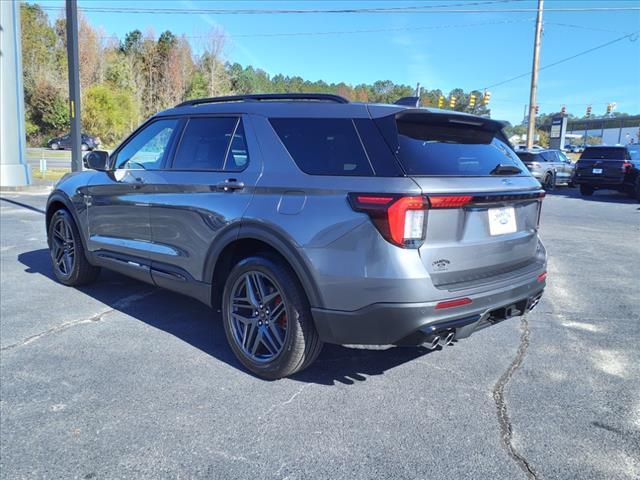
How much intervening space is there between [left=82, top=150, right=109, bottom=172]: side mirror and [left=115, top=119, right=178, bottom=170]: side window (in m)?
0.13

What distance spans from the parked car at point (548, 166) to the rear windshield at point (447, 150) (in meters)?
17.5

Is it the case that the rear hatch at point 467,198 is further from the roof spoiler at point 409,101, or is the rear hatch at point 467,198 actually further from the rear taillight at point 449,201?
the roof spoiler at point 409,101

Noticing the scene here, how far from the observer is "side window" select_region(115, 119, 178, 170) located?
4.43m

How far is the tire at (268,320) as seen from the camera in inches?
127

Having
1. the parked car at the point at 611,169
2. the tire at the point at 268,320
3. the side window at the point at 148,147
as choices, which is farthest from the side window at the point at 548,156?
the tire at the point at 268,320

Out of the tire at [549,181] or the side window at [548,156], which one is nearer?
the tire at [549,181]

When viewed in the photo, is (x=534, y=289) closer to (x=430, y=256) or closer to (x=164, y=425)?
(x=430, y=256)

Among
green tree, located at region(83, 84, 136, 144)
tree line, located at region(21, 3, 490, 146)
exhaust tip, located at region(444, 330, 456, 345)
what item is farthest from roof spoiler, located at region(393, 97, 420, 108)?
green tree, located at region(83, 84, 136, 144)

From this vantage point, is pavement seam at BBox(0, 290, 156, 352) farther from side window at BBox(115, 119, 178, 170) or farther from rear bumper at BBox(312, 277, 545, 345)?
rear bumper at BBox(312, 277, 545, 345)

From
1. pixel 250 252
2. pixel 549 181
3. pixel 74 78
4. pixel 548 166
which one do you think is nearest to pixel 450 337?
pixel 250 252

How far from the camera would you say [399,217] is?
276cm

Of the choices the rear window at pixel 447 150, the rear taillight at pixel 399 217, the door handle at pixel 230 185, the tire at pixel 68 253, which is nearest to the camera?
the rear taillight at pixel 399 217

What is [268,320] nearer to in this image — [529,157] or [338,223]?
[338,223]

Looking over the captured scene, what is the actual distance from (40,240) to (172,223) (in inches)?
212
